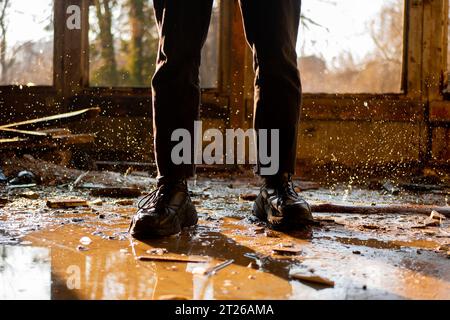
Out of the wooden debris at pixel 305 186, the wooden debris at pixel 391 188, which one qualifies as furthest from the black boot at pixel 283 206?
the wooden debris at pixel 391 188

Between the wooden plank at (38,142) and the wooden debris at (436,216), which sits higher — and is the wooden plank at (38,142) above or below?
above

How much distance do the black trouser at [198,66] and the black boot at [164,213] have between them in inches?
2.6

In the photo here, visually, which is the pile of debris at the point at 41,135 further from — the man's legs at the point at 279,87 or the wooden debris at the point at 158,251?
the wooden debris at the point at 158,251

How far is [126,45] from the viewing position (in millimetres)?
11492

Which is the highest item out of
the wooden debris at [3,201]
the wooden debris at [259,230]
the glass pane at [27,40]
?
the glass pane at [27,40]

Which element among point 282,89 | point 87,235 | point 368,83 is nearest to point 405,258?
point 282,89

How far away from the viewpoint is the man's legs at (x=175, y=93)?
2.04 m

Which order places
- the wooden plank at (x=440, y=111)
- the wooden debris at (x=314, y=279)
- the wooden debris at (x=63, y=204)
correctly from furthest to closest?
the wooden plank at (x=440, y=111) → the wooden debris at (x=63, y=204) → the wooden debris at (x=314, y=279)

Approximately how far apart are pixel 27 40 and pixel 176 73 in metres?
5.12

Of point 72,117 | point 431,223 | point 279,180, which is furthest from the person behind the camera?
point 72,117

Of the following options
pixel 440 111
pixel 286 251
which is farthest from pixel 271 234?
pixel 440 111

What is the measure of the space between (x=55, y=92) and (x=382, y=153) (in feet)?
11.0

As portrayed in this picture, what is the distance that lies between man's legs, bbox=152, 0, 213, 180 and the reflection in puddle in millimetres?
635

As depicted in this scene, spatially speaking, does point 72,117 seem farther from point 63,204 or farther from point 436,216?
point 436,216
